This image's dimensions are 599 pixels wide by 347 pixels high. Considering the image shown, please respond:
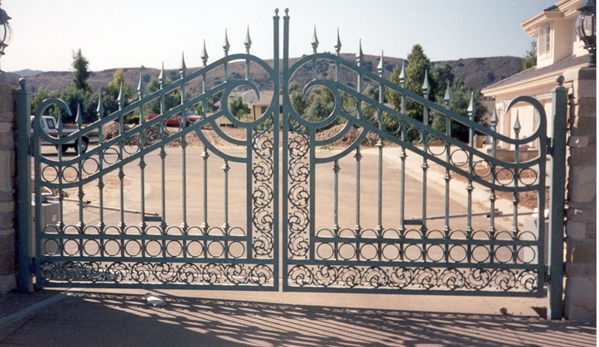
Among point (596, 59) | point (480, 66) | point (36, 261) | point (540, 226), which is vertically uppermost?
point (480, 66)

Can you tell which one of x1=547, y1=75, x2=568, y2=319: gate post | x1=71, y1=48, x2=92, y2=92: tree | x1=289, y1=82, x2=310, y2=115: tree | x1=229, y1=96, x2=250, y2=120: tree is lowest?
x1=547, y1=75, x2=568, y2=319: gate post

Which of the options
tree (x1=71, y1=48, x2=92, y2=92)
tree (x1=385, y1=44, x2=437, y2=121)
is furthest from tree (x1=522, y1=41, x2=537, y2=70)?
tree (x1=71, y1=48, x2=92, y2=92)

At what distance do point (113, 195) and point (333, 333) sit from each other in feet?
35.6

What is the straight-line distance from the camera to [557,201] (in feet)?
16.9

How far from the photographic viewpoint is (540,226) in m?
5.25

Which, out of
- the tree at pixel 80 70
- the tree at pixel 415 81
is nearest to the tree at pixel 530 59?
the tree at pixel 415 81

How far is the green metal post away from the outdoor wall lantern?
0.39 meters

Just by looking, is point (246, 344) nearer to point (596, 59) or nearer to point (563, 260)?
point (563, 260)

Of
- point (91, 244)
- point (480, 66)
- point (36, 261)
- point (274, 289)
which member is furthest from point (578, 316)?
point (480, 66)

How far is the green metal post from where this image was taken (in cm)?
514

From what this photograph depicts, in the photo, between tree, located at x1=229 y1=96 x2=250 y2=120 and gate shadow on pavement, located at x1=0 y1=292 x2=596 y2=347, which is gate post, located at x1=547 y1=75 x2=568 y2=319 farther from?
tree, located at x1=229 y1=96 x2=250 y2=120

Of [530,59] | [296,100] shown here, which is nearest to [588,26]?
[296,100]

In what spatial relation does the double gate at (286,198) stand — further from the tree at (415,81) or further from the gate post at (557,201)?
the tree at (415,81)

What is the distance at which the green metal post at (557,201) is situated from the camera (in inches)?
203
